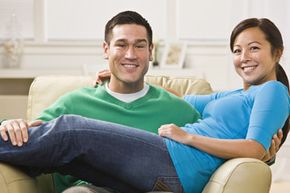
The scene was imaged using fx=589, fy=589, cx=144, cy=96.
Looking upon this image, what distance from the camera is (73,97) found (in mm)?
2209

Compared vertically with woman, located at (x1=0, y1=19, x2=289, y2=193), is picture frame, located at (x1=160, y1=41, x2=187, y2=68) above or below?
above

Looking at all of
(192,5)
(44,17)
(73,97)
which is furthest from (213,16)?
(73,97)

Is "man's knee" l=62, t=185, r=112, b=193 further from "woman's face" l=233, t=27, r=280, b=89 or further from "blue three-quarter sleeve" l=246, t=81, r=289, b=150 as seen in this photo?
"woman's face" l=233, t=27, r=280, b=89

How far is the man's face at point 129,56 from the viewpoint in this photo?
2.24 m

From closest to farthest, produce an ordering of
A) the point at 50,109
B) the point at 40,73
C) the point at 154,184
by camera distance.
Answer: the point at 154,184
the point at 50,109
the point at 40,73

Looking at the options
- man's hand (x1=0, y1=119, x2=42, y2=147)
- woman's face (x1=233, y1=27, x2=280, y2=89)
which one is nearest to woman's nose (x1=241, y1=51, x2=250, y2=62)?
woman's face (x1=233, y1=27, x2=280, y2=89)

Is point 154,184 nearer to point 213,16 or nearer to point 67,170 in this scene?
point 67,170

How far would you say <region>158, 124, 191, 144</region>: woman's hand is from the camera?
1.96 m

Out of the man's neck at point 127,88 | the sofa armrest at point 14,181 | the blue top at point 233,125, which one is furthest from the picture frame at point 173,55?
the sofa armrest at point 14,181

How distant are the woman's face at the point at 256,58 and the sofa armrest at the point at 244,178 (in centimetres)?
48

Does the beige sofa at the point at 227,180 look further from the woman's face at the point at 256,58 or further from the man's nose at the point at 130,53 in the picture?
the man's nose at the point at 130,53

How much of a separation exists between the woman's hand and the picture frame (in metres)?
2.30

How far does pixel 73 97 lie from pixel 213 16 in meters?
2.38

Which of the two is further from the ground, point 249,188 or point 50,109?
point 50,109
